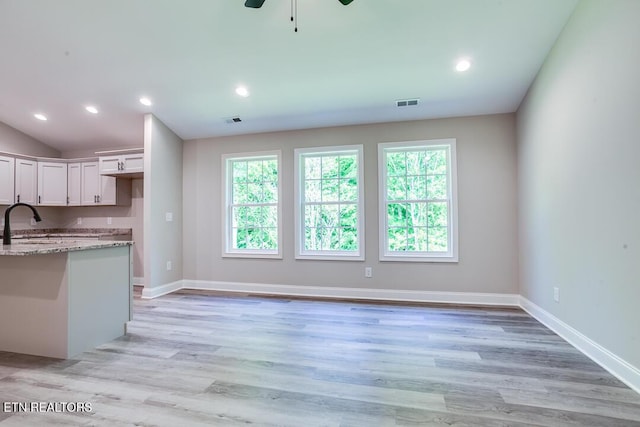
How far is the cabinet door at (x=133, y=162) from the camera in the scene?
187 inches

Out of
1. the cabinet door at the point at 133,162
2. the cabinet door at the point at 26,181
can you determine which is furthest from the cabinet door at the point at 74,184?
the cabinet door at the point at 133,162

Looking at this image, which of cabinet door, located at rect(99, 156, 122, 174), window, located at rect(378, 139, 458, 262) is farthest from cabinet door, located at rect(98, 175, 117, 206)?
window, located at rect(378, 139, 458, 262)

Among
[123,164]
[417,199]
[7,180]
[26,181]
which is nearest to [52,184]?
[26,181]

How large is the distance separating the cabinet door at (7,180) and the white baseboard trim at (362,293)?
10.0 feet

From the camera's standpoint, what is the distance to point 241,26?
9.80 ft

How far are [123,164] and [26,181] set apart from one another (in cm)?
183

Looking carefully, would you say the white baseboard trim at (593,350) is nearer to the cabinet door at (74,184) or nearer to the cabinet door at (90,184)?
the cabinet door at (90,184)

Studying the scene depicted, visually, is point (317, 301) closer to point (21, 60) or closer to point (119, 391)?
point (119, 391)

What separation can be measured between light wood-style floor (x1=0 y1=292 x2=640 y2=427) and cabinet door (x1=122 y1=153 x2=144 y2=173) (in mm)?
2449

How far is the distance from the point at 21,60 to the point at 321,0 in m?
3.53

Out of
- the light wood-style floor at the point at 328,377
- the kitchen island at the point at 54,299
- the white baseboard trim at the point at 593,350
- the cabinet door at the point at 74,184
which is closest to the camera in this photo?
the light wood-style floor at the point at 328,377

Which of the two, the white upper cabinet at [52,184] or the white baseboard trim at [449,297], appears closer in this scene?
the white baseboard trim at [449,297]

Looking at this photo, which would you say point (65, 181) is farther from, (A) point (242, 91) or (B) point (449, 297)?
(B) point (449, 297)

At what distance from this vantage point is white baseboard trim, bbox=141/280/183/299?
4438 mm
